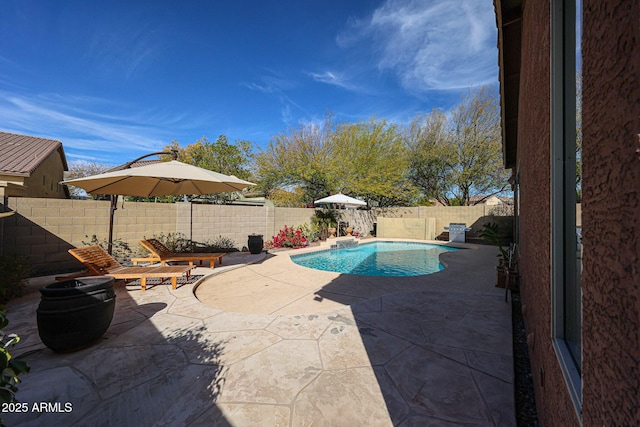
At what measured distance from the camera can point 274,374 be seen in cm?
258

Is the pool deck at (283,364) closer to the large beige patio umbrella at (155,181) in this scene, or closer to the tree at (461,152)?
the large beige patio umbrella at (155,181)

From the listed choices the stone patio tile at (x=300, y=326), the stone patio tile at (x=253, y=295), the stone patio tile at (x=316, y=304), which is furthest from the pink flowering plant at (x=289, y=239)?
the stone patio tile at (x=300, y=326)

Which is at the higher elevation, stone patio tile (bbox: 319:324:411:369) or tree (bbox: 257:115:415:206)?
tree (bbox: 257:115:415:206)

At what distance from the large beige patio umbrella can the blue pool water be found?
4421 mm

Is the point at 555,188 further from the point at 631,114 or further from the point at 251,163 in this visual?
the point at 251,163

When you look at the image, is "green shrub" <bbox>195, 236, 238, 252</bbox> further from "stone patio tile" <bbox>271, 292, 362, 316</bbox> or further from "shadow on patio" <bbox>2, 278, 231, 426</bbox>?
"stone patio tile" <bbox>271, 292, 362, 316</bbox>

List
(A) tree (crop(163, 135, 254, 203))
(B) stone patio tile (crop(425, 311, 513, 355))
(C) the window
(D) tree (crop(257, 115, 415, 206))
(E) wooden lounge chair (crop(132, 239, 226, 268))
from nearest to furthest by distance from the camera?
(C) the window, (B) stone patio tile (crop(425, 311, 513, 355)), (E) wooden lounge chair (crop(132, 239, 226, 268)), (D) tree (crop(257, 115, 415, 206)), (A) tree (crop(163, 135, 254, 203))

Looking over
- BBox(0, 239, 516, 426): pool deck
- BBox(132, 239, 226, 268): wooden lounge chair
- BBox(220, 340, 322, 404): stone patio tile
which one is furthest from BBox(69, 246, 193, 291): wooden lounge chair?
BBox(220, 340, 322, 404): stone patio tile

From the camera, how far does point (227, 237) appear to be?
10.7 metres

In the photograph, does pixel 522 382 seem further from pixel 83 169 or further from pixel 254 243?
pixel 83 169

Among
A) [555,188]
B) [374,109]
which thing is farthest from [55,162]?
[555,188]

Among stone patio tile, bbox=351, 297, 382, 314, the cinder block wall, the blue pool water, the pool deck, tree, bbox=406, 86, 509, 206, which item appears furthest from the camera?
tree, bbox=406, 86, 509, 206

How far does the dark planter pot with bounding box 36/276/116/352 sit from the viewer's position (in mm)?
2766

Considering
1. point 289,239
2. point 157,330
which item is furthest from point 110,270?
point 289,239
